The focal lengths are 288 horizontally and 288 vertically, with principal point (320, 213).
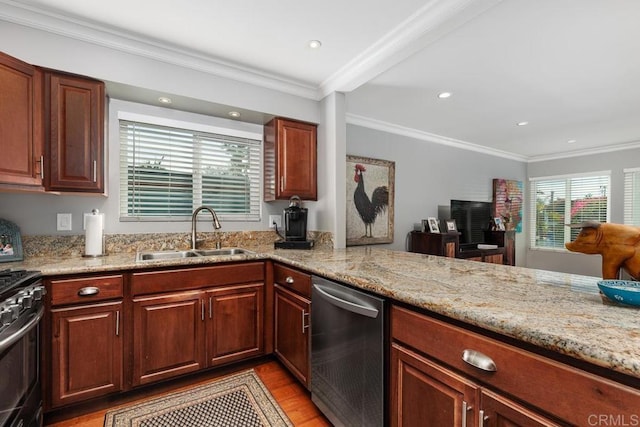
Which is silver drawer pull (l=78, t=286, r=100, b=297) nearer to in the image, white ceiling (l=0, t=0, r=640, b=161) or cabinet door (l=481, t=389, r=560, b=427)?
white ceiling (l=0, t=0, r=640, b=161)

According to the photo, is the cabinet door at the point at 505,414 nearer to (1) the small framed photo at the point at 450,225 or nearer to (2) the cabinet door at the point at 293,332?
(2) the cabinet door at the point at 293,332

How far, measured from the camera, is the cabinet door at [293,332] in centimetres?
187

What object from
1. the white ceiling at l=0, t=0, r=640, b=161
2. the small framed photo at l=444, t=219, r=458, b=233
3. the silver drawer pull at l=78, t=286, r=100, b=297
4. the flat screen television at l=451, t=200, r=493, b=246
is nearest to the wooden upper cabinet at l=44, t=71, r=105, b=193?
the white ceiling at l=0, t=0, r=640, b=161

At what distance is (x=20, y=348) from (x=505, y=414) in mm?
1994

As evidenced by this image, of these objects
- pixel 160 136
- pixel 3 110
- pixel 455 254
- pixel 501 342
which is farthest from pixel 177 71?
pixel 455 254

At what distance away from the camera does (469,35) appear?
2008mm

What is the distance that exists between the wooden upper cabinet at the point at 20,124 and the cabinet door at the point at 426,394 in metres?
2.32

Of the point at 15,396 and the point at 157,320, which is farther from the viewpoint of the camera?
the point at 157,320

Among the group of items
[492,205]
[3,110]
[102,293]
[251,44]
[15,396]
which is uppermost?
[251,44]

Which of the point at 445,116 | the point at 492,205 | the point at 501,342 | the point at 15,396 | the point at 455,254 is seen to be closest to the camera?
the point at 501,342

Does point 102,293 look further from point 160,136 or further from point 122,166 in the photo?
point 160,136

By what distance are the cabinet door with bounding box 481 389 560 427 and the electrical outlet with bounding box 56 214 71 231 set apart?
2812mm

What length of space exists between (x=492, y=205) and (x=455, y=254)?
6.80 feet

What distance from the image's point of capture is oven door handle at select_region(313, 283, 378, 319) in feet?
4.22
